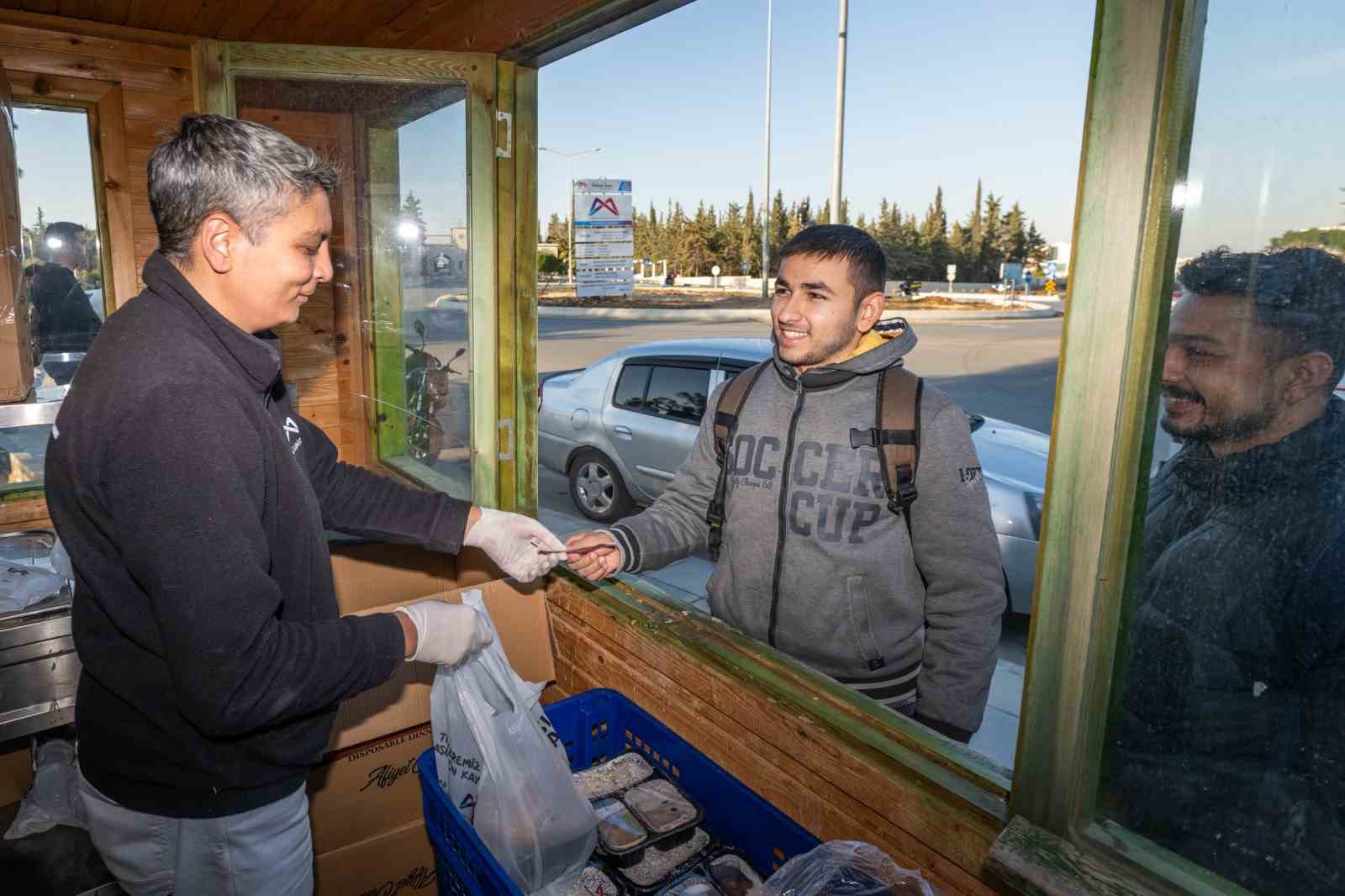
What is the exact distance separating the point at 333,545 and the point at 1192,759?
2.24 metres

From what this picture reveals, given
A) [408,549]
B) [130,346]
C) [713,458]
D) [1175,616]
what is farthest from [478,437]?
[1175,616]

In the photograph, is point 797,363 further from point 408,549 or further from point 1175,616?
point 408,549

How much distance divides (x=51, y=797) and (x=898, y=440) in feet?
9.03

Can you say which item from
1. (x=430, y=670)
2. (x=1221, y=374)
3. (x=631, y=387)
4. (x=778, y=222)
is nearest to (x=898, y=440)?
(x=1221, y=374)

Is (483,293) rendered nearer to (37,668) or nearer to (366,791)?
(366,791)

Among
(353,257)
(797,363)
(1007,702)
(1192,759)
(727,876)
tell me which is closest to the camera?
(1192,759)

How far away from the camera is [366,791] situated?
208 centimetres

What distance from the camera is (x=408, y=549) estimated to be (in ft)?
8.79

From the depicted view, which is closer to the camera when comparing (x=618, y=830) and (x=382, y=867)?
(x=618, y=830)

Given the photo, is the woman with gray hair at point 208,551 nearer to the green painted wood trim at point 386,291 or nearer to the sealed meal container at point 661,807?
the sealed meal container at point 661,807

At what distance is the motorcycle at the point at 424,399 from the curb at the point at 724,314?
25.4 meters

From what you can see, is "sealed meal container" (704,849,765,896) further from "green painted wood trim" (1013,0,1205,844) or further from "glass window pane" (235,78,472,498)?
"glass window pane" (235,78,472,498)

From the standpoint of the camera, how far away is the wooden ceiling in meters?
2.21

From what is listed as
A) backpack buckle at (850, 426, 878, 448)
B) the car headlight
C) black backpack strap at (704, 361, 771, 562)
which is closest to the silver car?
the car headlight
